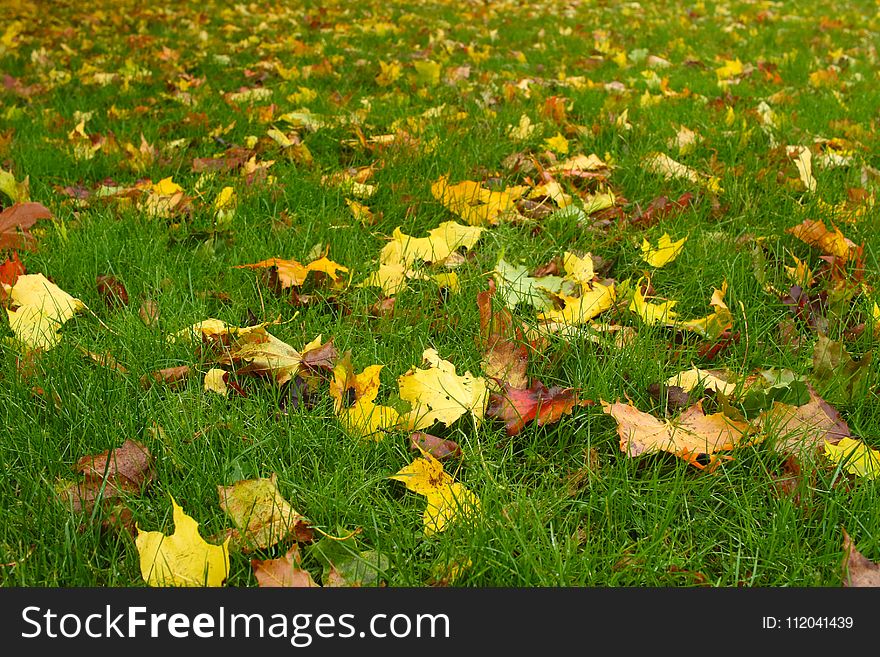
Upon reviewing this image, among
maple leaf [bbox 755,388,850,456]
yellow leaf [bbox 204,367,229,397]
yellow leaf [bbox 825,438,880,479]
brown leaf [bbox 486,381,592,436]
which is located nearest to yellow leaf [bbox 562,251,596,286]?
brown leaf [bbox 486,381,592,436]

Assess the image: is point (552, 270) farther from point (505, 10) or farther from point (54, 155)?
point (505, 10)

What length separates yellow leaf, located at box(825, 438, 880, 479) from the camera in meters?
1.32

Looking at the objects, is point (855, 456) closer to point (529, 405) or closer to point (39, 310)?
point (529, 405)

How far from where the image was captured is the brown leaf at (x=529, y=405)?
4.79ft

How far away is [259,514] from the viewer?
4.04 ft

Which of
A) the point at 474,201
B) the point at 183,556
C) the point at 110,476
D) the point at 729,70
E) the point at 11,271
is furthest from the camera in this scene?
the point at 729,70

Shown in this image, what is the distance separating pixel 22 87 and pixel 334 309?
3.05 metres

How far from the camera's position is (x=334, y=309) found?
1909mm

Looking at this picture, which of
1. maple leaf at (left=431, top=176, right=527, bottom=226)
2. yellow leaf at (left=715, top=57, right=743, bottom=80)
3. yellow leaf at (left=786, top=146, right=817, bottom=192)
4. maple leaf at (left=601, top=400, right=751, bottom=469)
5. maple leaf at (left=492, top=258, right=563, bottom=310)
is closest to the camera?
maple leaf at (left=601, top=400, right=751, bottom=469)

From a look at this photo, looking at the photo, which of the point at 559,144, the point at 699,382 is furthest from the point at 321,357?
the point at 559,144

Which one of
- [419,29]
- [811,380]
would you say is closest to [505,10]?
[419,29]

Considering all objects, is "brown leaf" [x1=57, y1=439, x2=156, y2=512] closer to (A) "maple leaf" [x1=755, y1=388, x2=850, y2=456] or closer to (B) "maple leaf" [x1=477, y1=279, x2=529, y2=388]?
(B) "maple leaf" [x1=477, y1=279, x2=529, y2=388]

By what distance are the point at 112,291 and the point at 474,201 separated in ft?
3.59

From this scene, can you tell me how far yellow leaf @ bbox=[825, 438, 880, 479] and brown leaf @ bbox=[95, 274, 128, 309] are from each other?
5.22 ft
